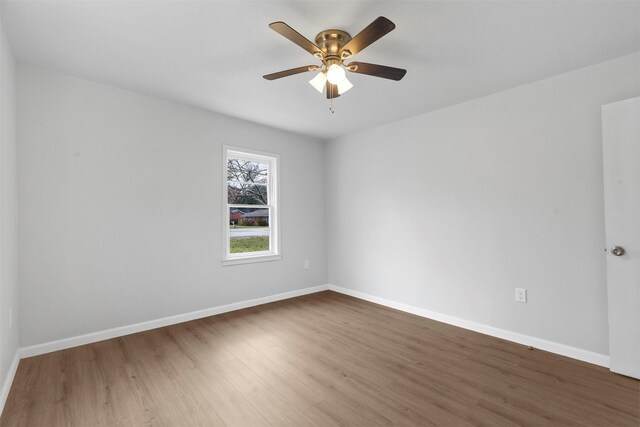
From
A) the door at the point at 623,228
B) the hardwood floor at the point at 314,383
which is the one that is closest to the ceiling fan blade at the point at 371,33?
the door at the point at 623,228

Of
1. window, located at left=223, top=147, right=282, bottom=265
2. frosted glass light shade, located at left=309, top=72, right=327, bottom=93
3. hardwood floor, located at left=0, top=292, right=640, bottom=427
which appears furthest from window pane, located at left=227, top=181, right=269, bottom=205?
frosted glass light shade, located at left=309, top=72, right=327, bottom=93

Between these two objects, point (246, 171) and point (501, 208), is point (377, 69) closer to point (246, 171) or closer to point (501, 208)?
point (501, 208)

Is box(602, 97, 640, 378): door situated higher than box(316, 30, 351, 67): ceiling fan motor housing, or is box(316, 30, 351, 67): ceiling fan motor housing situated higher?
box(316, 30, 351, 67): ceiling fan motor housing

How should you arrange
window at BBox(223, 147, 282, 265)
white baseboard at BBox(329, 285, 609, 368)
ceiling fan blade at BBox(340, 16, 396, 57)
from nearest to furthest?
1. ceiling fan blade at BBox(340, 16, 396, 57)
2. white baseboard at BBox(329, 285, 609, 368)
3. window at BBox(223, 147, 282, 265)

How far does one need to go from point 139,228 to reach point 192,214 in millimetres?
570

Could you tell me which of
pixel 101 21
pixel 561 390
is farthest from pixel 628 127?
pixel 101 21

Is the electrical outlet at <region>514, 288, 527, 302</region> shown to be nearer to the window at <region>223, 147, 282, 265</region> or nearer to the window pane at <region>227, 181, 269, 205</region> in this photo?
the window at <region>223, 147, 282, 265</region>

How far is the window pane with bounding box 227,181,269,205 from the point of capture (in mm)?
4031

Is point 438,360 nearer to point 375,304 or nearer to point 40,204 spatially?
point 375,304

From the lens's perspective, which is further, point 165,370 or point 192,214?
point 192,214

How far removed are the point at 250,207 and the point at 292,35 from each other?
2.75 metres

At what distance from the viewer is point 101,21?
1.98m

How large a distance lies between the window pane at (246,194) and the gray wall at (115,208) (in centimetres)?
28

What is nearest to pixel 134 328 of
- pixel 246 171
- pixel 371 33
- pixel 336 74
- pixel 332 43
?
pixel 246 171
